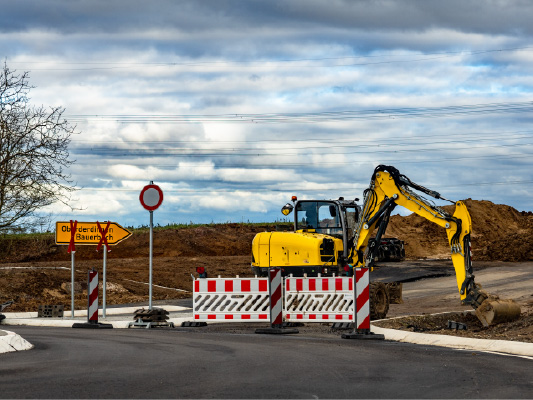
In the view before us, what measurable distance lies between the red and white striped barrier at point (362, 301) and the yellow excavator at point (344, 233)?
15.5ft

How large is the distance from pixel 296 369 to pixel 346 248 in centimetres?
1340

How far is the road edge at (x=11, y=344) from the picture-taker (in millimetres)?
14086

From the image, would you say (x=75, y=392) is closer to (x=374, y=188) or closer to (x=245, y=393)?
(x=245, y=393)

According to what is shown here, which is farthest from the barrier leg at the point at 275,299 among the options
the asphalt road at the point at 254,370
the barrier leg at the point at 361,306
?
the asphalt road at the point at 254,370

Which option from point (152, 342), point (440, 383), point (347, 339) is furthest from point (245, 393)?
point (347, 339)

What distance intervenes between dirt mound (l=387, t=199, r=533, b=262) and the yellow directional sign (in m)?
32.1

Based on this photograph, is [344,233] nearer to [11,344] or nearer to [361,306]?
[361,306]

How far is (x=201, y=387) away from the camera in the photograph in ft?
32.2

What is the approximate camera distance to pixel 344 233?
24.8 meters

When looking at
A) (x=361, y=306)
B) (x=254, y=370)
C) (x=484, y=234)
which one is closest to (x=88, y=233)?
(x=361, y=306)

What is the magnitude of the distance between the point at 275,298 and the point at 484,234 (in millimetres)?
53438

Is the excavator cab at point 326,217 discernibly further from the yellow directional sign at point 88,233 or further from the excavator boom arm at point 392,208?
the yellow directional sign at point 88,233

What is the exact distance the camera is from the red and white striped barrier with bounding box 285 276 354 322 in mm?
20359

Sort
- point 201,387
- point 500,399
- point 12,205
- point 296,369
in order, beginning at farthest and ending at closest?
point 12,205
point 296,369
point 201,387
point 500,399
